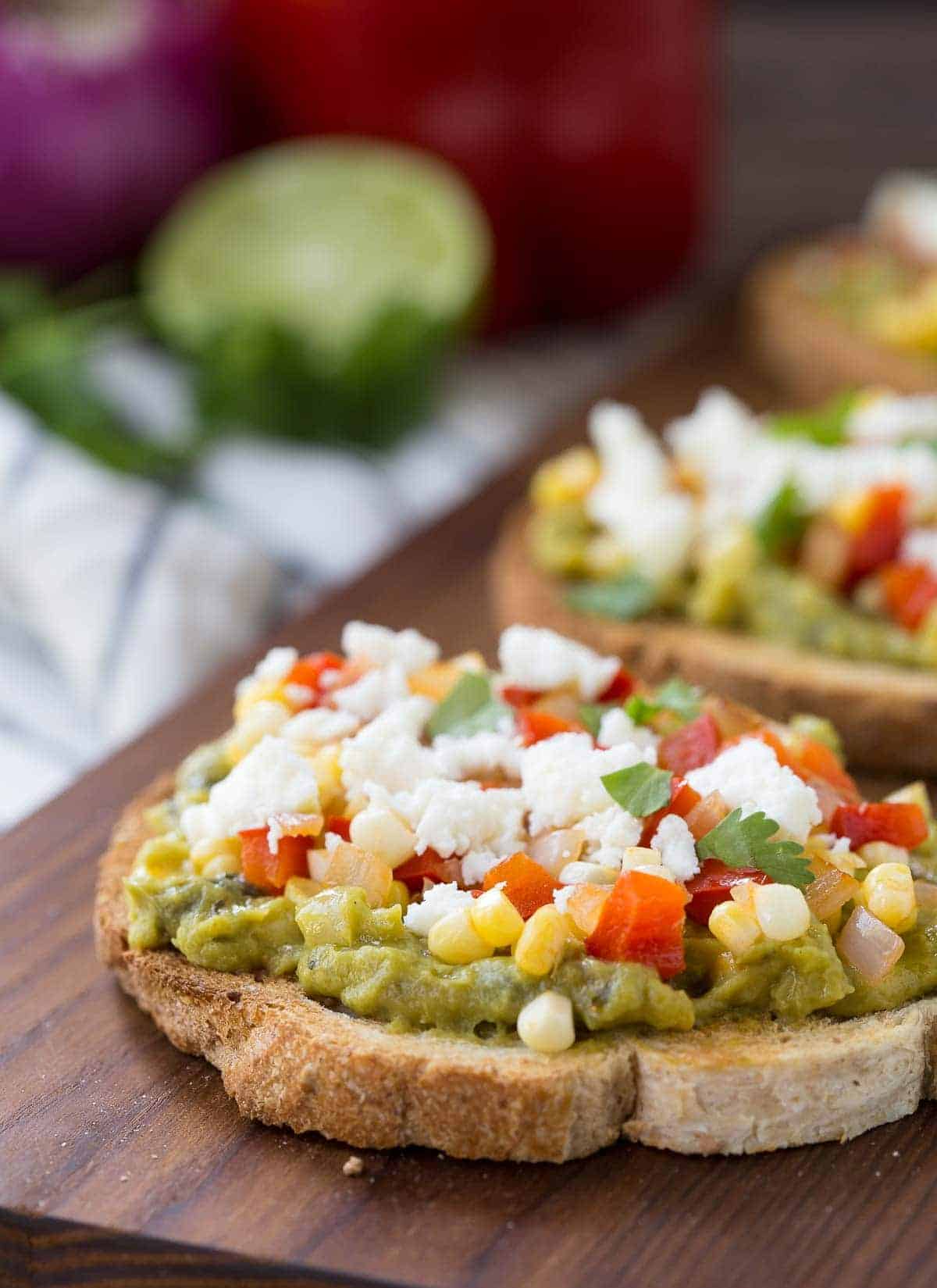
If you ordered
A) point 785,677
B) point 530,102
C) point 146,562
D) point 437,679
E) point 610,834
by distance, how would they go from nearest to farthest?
point 610,834 < point 437,679 < point 785,677 < point 146,562 < point 530,102

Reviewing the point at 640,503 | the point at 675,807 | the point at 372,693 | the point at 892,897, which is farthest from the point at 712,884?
the point at 640,503

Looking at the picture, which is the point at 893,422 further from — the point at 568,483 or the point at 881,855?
the point at 881,855

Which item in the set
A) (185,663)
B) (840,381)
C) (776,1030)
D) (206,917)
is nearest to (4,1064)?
(206,917)

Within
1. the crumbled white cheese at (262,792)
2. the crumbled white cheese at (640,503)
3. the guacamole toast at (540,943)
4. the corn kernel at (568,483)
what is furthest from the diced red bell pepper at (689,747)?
the corn kernel at (568,483)

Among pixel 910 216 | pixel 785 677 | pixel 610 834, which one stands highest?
pixel 610 834

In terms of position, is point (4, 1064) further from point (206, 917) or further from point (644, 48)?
point (644, 48)
